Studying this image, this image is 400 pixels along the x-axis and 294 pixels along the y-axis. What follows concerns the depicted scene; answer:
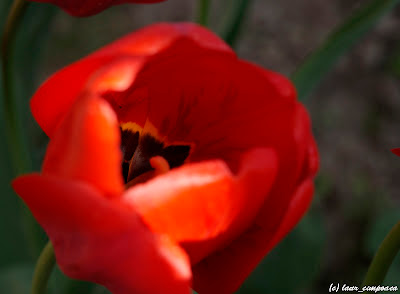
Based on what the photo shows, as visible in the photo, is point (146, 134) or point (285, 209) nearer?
point (285, 209)

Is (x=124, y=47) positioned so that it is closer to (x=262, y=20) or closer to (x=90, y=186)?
(x=90, y=186)

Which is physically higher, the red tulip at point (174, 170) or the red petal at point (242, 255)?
the red tulip at point (174, 170)

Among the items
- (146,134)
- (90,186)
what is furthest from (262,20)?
(90,186)

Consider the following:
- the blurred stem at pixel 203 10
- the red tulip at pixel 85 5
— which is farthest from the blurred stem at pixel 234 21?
the red tulip at pixel 85 5

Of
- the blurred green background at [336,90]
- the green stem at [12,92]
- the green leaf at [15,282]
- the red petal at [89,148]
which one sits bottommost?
the blurred green background at [336,90]

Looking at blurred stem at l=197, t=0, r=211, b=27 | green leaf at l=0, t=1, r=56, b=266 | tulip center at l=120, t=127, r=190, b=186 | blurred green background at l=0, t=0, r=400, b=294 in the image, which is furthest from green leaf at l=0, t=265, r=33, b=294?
blurred green background at l=0, t=0, r=400, b=294

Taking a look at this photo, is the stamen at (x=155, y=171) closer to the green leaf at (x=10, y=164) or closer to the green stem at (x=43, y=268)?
the green stem at (x=43, y=268)

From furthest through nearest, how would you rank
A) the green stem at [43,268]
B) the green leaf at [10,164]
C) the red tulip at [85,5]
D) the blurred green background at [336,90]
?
1. the blurred green background at [336,90]
2. the green leaf at [10,164]
3. the red tulip at [85,5]
4. the green stem at [43,268]
